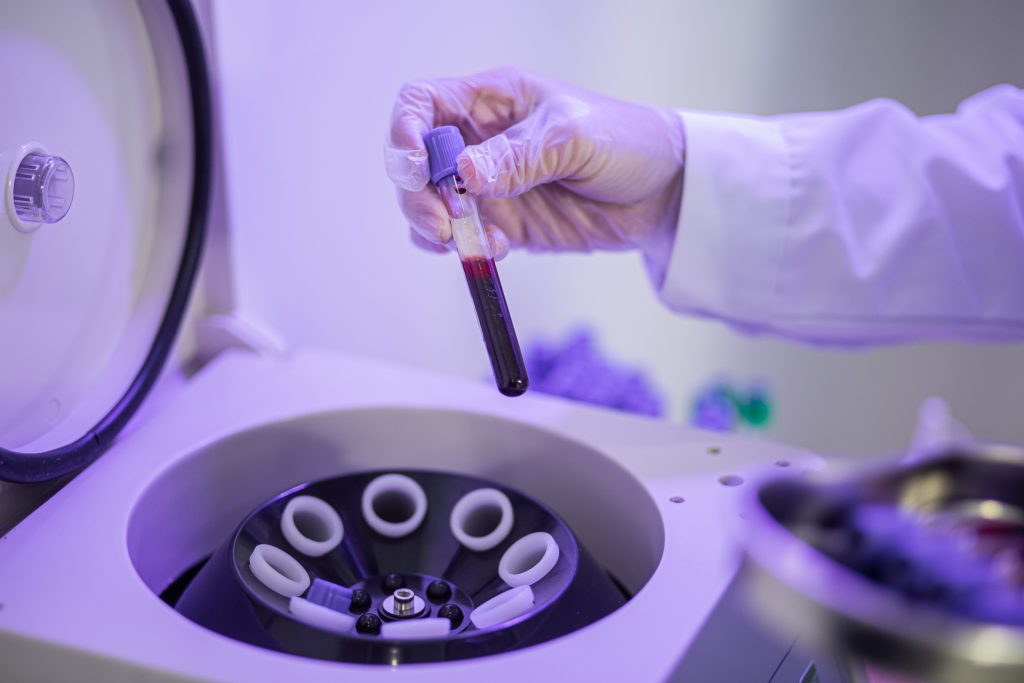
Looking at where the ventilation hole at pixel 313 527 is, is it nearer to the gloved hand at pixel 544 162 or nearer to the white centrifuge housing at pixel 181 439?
the white centrifuge housing at pixel 181 439

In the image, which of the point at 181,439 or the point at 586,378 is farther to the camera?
the point at 586,378

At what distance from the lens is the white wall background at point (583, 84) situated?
1032 millimetres

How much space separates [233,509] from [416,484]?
0.16 metres

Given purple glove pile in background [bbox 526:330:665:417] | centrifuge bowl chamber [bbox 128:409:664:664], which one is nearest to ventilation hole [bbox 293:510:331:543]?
centrifuge bowl chamber [bbox 128:409:664:664]

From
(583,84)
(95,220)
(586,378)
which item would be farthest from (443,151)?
(583,84)

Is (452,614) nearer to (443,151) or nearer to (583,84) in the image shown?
(443,151)

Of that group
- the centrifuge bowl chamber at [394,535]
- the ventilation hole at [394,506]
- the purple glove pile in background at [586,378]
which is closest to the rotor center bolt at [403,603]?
the centrifuge bowl chamber at [394,535]

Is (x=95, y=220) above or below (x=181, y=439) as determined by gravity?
above

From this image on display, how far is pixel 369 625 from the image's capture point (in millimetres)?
585

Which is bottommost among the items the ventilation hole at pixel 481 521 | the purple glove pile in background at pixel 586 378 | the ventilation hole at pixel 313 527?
the purple glove pile in background at pixel 586 378

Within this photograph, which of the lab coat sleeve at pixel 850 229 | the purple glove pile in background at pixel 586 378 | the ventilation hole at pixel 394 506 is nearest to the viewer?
the ventilation hole at pixel 394 506

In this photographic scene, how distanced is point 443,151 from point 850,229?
442 mm

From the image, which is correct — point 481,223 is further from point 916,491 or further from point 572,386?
point 572,386

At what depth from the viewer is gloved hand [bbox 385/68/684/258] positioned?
70 centimetres
